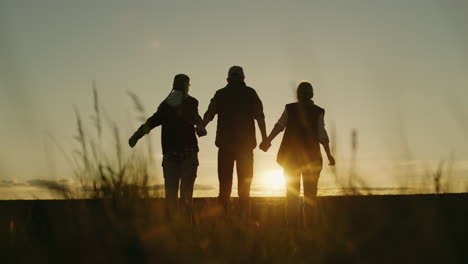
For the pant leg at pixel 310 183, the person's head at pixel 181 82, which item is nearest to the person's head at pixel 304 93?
the pant leg at pixel 310 183

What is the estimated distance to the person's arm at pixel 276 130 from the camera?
27.7ft

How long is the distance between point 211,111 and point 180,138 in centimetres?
111

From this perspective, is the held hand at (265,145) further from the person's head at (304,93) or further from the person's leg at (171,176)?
the person's leg at (171,176)

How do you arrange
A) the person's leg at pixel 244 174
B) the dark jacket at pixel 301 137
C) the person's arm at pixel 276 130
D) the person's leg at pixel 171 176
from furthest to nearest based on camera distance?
1. the person's leg at pixel 244 174
2. the person's arm at pixel 276 130
3. the dark jacket at pixel 301 137
4. the person's leg at pixel 171 176

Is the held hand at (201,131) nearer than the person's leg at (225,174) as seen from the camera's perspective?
Yes

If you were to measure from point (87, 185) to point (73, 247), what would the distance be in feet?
2.43

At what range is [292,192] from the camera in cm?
813

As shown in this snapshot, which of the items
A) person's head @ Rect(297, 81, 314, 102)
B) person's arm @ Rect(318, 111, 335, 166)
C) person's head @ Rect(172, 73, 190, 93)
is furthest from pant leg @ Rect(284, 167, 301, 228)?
person's head @ Rect(172, 73, 190, 93)

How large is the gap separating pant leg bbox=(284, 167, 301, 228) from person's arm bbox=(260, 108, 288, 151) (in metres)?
0.51

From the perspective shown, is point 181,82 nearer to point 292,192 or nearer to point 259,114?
point 259,114

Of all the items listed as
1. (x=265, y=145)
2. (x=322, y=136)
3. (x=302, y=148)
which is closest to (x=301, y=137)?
(x=302, y=148)

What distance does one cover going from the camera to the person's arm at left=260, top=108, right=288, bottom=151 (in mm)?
8445

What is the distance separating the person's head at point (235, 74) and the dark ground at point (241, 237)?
11.9 ft

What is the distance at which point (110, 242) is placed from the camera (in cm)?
429
